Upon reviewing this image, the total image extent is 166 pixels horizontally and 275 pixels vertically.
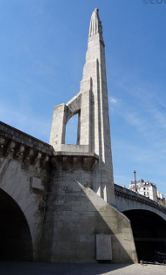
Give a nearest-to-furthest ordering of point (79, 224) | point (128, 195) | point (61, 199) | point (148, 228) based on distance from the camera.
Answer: point (79, 224) → point (61, 199) → point (128, 195) → point (148, 228)

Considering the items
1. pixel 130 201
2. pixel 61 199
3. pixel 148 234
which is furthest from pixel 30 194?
pixel 148 234

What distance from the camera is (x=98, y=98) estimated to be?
1538 cm

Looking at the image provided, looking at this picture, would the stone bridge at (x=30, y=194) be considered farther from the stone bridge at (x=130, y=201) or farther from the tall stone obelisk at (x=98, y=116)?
the stone bridge at (x=130, y=201)

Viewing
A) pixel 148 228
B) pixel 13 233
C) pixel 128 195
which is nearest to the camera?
pixel 13 233

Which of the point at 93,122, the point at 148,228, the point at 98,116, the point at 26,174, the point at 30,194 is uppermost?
the point at 98,116

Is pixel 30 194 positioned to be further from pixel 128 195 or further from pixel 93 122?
pixel 128 195

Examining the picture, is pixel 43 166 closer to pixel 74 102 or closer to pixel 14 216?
pixel 14 216

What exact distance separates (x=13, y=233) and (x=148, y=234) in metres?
33.1

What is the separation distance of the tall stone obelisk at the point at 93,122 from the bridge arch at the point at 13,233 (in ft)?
11.8

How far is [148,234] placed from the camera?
39250 mm

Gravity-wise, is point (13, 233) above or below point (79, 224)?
below

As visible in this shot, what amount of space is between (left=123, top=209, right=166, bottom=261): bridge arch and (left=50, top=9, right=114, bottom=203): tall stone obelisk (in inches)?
917

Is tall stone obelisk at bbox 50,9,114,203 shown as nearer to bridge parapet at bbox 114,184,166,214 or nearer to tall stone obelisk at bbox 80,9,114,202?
tall stone obelisk at bbox 80,9,114,202

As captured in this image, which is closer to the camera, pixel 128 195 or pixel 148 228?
pixel 128 195
